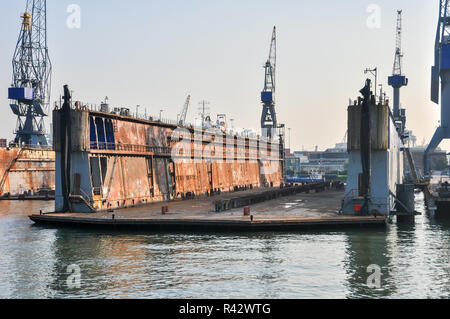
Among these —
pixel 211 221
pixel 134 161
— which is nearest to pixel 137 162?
pixel 134 161

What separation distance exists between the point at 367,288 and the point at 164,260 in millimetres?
Result: 13882

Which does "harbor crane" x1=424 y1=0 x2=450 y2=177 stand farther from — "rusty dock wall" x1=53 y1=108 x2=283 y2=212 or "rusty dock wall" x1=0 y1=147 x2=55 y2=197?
"rusty dock wall" x1=0 y1=147 x2=55 y2=197

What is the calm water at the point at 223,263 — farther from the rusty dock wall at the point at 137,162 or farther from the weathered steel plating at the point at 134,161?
the rusty dock wall at the point at 137,162

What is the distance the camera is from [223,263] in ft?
124

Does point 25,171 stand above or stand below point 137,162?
below

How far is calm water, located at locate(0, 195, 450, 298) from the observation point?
103ft

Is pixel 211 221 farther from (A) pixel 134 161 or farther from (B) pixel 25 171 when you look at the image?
(B) pixel 25 171

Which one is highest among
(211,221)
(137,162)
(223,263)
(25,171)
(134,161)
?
(134,161)

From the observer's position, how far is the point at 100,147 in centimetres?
6481

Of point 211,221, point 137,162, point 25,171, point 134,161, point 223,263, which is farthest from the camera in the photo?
point 25,171

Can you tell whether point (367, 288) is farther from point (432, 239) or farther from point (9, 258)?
point (9, 258)
